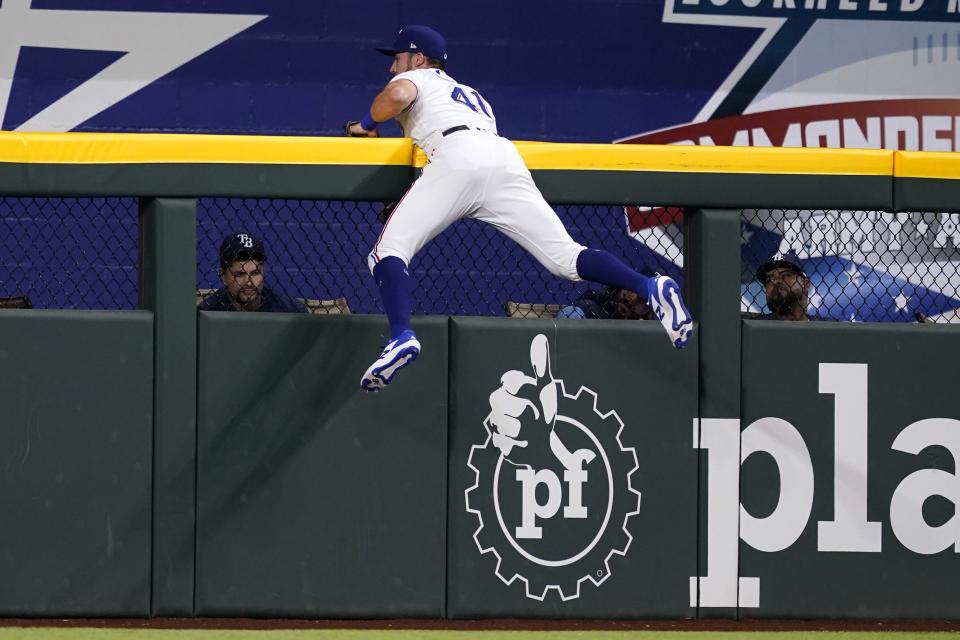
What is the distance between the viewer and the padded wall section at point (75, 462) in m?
5.09

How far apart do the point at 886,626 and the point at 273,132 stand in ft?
15.3

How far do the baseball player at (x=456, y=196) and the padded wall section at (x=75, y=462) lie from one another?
88 cm

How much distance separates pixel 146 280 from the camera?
526cm

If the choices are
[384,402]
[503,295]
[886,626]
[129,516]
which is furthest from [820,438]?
[503,295]

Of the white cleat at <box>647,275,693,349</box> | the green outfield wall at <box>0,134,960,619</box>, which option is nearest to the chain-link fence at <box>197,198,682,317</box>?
the green outfield wall at <box>0,134,960,619</box>

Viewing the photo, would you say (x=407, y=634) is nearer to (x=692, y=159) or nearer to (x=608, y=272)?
(x=608, y=272)

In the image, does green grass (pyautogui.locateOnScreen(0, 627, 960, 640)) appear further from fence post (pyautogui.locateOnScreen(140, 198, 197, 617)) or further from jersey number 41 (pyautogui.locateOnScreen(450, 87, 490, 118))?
jersey number 41 (pyautogui.locateOnScreen(450, 87, 490, 118))

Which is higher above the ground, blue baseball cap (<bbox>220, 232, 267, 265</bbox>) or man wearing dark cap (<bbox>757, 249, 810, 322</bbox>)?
blue baseball cap (<bbox>220, 232, 267, 265</bbox>)

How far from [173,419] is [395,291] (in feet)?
2.97

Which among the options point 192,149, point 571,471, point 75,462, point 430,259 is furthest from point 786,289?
point 430,259

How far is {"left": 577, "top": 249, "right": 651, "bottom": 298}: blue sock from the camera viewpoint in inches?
197

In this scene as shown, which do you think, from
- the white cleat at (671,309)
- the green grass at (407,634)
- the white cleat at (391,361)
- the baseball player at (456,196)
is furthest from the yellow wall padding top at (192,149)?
the green grass at (407,634)

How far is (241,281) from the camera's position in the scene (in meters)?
5.40

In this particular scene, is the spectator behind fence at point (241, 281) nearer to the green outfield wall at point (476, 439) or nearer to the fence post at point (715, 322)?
the green outfield wall at point (476, 439)
